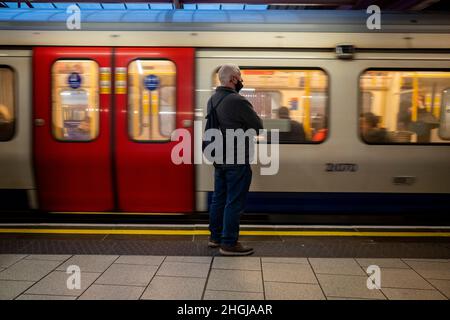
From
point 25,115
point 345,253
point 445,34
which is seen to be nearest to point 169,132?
point 25,115

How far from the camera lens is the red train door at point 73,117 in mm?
5410

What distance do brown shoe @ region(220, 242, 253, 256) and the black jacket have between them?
858 millimetres

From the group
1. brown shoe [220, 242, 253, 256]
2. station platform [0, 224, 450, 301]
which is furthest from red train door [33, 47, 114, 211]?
brown shoe [220, 242, 253, 256]

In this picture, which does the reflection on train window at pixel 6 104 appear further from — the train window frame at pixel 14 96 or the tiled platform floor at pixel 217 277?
the tiled platform floor at pixel 217 277

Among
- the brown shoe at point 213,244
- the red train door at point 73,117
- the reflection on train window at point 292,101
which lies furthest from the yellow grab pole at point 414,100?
the red train door at point 73,117

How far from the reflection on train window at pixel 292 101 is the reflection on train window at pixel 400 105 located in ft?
1.71

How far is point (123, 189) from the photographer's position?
548cm

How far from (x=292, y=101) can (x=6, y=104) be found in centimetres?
360

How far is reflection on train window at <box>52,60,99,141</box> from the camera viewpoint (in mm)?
5445

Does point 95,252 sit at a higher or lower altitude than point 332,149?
lower

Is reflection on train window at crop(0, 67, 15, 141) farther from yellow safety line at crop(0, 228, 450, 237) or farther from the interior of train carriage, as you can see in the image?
the interior of train carriage

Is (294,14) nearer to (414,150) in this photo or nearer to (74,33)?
(414,150)

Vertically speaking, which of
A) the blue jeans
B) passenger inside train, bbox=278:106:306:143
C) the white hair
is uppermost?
the white hair

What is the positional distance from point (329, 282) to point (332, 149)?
2139 millimetres
